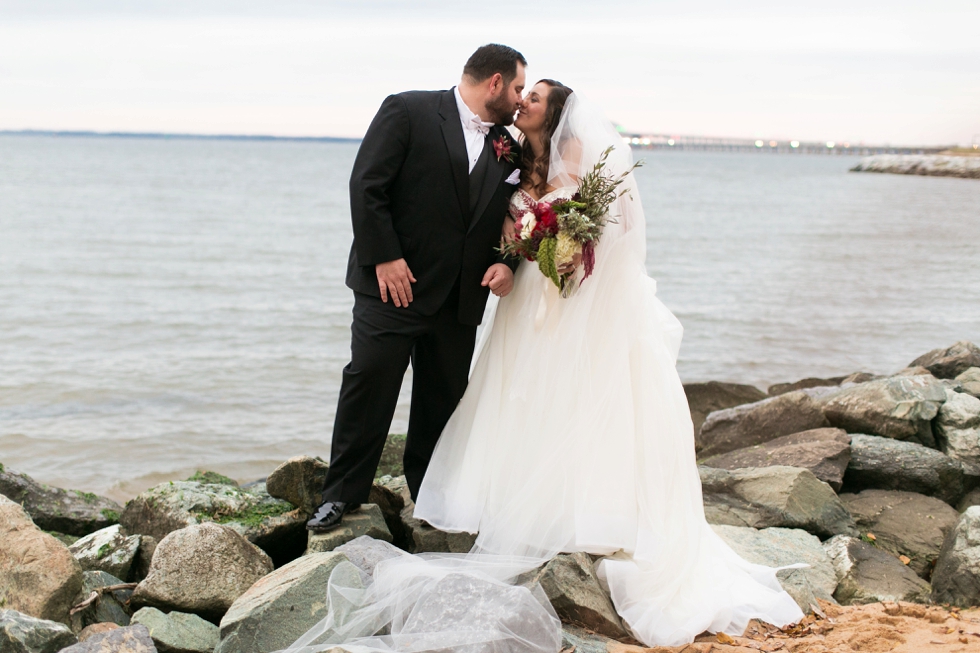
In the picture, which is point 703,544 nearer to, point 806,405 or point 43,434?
point 806,405

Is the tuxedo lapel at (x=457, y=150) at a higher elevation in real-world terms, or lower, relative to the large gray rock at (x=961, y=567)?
higher

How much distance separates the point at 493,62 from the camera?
4441mm

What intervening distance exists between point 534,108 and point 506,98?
156 mm

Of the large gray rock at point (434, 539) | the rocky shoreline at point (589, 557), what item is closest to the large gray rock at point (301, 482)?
the rocky shoreline at point (589, 557)

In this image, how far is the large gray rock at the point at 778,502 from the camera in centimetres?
504

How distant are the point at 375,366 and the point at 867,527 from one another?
3210 millimetres

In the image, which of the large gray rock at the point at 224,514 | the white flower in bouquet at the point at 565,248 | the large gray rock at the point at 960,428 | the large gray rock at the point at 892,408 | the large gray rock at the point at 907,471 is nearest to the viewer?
the white flower in bouquet at the point at 565,248

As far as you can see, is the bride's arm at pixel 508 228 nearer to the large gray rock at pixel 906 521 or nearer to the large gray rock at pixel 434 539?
the large gray rock at pixel 434 539

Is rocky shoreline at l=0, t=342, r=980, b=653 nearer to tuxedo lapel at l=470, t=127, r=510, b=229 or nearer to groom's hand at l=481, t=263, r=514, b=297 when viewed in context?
groom's hand at l=481, t=263, r=514, b=297

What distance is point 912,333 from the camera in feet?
46.5

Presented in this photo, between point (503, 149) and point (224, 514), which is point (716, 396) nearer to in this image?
point (503, 149)

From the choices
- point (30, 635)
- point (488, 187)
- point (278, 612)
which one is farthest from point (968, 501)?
point (30, 635)

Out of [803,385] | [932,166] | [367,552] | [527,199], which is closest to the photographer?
[367,552]

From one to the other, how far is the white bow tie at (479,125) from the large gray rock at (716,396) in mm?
5121
